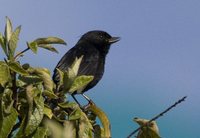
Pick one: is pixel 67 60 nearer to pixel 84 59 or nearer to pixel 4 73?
pixel 84 59

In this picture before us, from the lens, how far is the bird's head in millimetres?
→ 9734

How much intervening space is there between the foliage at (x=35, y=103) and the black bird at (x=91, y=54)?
457 cm

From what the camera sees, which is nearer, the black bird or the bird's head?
the black bird

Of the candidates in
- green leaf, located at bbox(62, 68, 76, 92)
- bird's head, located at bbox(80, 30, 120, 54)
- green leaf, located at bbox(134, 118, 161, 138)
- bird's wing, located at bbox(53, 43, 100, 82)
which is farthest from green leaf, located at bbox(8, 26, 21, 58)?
bird's head, located at bbox(80, 30, 120, 54)

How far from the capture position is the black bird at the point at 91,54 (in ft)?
25.0

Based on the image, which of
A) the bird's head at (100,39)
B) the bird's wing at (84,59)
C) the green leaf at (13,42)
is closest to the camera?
the green leaf at (13,42)

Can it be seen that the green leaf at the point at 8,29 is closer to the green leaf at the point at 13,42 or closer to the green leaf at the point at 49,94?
the green leaf at the point at 13,42

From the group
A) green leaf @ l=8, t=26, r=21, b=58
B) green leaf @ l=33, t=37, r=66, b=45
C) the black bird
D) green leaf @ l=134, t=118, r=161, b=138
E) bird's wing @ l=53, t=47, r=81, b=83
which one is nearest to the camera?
green leaf @ l=8, t=26, r=21, b=58

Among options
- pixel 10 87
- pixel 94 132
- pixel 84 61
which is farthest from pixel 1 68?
pixel 84 61

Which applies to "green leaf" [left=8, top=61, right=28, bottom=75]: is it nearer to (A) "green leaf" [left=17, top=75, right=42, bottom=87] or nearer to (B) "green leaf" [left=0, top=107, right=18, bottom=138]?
(A) "green leaf" [left=17, top=75, right=42, bottom=87]

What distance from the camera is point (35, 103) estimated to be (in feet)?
6.50

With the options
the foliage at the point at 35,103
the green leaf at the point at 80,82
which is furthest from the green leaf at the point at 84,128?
the green leaf at the point at 80,82

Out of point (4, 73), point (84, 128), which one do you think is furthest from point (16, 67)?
point (84, 128)

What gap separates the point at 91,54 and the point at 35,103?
6.76 meters
